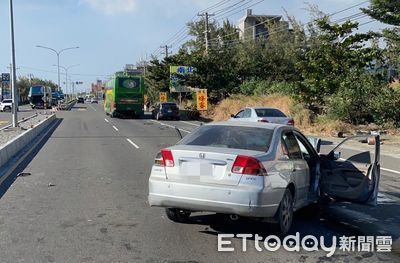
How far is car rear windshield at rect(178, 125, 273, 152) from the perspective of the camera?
655 centimetres

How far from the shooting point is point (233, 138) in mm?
6730

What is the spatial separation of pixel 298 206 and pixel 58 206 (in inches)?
147

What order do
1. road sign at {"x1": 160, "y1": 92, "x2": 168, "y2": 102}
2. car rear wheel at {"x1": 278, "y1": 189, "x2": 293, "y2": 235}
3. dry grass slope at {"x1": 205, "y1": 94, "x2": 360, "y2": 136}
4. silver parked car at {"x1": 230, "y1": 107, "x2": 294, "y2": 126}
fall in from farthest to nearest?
road sign at {"x1": 160, "y1": 92, "x2": 168, "y2": 102}
dry grass slope at {"x1": 205, "y1": 94, "x2": 360, "y2": 136}
silver parked car at {"x1": 230, "y1": 107, "x2": 294, "y2": 126}
car rear wheel at {"x1": 278, "y1": 189, "x2": 293, "y2": 235}

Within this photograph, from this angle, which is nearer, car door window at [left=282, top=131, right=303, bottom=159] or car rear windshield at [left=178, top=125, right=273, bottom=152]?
car rear windshield at [left=178, top=125, right=273, bottom=152]

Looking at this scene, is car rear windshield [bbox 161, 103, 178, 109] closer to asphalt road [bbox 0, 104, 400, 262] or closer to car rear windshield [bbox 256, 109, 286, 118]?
car rear windshield [bbox 256, 109, 286, 118]

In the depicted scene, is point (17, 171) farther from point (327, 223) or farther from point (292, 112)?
point (292, 112)

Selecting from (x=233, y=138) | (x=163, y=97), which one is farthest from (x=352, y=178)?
(x=163, y=97)

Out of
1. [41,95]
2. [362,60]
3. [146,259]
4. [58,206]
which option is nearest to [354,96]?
[362,60]

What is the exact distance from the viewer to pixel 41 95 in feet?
248

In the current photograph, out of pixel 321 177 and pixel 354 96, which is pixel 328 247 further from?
pixel 354 96

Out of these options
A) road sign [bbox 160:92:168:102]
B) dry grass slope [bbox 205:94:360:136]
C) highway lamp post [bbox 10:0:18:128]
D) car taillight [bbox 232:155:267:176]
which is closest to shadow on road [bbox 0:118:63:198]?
car taillight [bbox 232:155:267:176]

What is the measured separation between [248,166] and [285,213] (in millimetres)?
910

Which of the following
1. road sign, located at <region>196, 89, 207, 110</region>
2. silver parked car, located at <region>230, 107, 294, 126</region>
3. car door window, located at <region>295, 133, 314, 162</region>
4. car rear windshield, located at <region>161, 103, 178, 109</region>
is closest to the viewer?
car door window, located at <region>295, 133, 314, 162</region>

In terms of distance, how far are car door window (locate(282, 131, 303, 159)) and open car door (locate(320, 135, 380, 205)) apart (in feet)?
2.48
